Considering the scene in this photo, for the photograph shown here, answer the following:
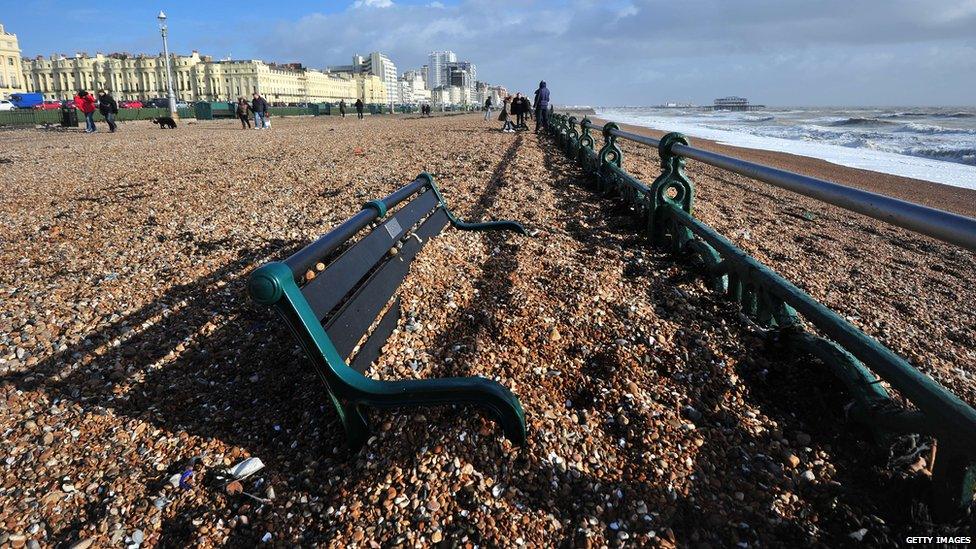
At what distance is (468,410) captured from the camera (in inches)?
88.4

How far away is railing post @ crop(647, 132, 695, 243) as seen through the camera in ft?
13.4

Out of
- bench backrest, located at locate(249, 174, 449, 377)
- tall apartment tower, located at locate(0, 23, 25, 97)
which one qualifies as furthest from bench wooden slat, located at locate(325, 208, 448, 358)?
tall apartment tower, located at locate(0, 23, 25, 97)

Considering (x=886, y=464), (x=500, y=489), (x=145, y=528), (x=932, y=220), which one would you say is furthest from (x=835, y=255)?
(x=145, y=528)

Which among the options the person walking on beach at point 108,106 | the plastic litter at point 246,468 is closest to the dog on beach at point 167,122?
the person walking on beach at point 108,106

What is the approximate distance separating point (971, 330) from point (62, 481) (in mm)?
5284

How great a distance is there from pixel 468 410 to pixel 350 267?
827 mm

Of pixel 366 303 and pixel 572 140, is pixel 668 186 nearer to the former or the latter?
pixel 366 303

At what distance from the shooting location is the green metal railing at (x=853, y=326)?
4.98ft

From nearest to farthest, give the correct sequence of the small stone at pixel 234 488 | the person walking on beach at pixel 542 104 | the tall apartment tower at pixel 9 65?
the small stone at pixel 234 488, the person walking on beach at pixel 542 104, the tall apartment tower at pixel 9 65

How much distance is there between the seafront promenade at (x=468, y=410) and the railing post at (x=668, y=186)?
0.81 feet

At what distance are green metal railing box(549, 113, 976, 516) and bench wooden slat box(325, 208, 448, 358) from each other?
6.33 ft

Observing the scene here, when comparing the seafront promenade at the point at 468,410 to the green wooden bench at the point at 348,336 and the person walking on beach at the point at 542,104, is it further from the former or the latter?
the person walking on beach at the point at 542,104

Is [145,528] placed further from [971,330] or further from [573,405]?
[971,330]

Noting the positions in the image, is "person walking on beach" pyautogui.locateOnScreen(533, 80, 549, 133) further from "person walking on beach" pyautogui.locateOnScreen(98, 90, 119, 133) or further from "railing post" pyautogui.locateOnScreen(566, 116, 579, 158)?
"person walking on beach" pyautogui.locateOnScreen(98, 90, 119, 133)
